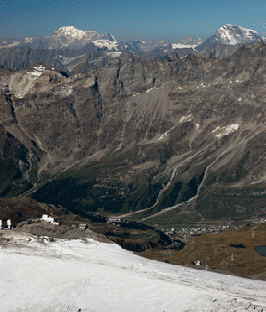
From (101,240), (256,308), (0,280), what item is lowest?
(101,240)

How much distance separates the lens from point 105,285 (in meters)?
79.8

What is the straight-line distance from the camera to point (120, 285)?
79.6m

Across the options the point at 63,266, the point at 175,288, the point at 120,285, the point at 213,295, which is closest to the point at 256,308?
the point at 213,295

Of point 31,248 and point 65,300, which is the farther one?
point 31,248

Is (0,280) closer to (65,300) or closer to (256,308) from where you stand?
(65,300)

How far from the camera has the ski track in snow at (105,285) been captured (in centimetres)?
7338

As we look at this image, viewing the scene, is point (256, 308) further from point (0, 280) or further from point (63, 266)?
point (0, 280)

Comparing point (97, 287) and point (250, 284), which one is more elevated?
point (97, 287)

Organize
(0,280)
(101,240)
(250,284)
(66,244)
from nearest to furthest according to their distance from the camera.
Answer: (0,280) < (250,284) < (66,244) < (101,240)

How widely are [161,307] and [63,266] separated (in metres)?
20.3

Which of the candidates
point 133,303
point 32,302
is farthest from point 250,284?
point 32,302

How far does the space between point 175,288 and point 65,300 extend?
1398 cm

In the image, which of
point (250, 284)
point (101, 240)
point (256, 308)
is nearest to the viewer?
point (256, 308)

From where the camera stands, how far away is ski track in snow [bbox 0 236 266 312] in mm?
73375
